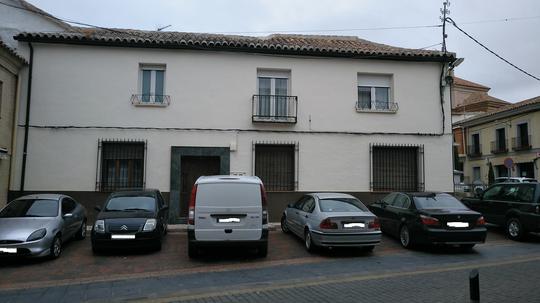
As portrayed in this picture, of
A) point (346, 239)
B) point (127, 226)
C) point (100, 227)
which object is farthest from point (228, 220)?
point (100, 227)

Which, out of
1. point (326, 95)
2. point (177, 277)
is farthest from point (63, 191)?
point (326, 95)

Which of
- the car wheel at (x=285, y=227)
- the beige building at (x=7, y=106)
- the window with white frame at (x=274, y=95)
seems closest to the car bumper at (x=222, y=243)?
the car wheel at (x=285, y=227)

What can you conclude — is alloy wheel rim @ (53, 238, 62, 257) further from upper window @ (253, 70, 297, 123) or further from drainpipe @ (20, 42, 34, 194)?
upper window @ (253, 70, 297, 123)

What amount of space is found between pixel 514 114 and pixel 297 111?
25.8m

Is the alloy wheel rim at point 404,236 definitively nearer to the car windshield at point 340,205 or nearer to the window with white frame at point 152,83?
the car windshield at point 340,205

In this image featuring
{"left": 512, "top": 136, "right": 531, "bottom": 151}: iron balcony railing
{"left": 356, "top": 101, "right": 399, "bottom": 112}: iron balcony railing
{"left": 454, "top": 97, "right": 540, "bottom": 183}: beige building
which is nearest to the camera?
{"left": 356, "top": 101, "right": 399, "bottom": 112}: iron balcony railing

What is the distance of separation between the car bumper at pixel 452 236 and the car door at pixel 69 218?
27.2ft

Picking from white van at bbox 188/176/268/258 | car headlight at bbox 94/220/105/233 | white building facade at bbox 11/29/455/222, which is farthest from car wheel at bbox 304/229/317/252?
car headlight at bbox 94/220/105/233

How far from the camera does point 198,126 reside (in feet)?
46.0

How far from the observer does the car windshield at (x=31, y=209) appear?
9.60m

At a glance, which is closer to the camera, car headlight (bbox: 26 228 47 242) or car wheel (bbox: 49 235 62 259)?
car headlight (bbox: 26 228 47 242)

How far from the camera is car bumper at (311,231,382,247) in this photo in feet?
30.2

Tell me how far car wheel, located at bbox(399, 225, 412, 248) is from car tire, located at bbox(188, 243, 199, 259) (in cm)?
508

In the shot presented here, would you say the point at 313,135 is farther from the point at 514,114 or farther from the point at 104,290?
the point at 514,114
